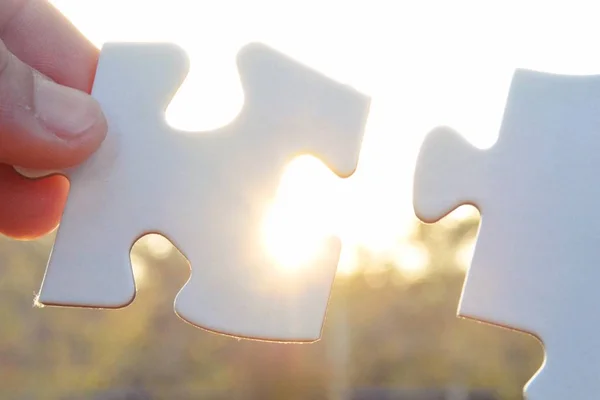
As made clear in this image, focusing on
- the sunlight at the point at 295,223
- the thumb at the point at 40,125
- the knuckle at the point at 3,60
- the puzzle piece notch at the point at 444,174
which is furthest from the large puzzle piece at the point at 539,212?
the knuckle at the point at 3,60

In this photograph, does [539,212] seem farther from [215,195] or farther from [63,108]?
[63,108]

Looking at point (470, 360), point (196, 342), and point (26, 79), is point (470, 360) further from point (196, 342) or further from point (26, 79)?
point (26, 79)

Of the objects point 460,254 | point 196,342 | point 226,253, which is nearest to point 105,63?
point 226,253

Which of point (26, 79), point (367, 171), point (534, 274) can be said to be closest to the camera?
point (534, 274)

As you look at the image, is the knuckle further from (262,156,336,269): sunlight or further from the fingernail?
(262,156,336,269): sunlight

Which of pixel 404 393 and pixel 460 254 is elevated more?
pixel 460 254
